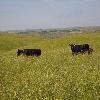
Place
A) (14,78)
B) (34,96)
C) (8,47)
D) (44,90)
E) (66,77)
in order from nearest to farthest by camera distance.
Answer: (34,96)
(44,90)
(66,77)
(14,78)
(8,47)

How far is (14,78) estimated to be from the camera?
14.9m

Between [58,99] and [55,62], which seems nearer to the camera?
[58,99]

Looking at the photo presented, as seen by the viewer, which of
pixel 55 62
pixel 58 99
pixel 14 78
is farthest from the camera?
pixel 55 62

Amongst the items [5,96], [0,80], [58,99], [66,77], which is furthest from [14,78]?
[58,99]

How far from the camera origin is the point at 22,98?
33.8 ft

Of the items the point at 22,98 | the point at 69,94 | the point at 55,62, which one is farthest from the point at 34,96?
the point at 55,62

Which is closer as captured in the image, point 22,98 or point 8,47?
point 22,98

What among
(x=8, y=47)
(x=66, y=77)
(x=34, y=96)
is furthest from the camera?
(x=8, y=47)

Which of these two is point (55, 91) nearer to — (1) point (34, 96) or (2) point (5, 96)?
(1) point (34, 96)

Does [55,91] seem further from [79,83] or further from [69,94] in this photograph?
[79,83]

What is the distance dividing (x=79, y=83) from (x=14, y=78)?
4618mm

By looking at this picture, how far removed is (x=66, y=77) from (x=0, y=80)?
Answer: 4051 millimetres

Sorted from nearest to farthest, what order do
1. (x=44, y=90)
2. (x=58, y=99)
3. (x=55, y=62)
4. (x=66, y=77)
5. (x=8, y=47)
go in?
(x=58, y=99), (x=44, y=90), (x=66, y=77), (x=55, y=62), (x=8, y=47)

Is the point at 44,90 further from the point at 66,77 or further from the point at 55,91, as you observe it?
the point at 66,77
